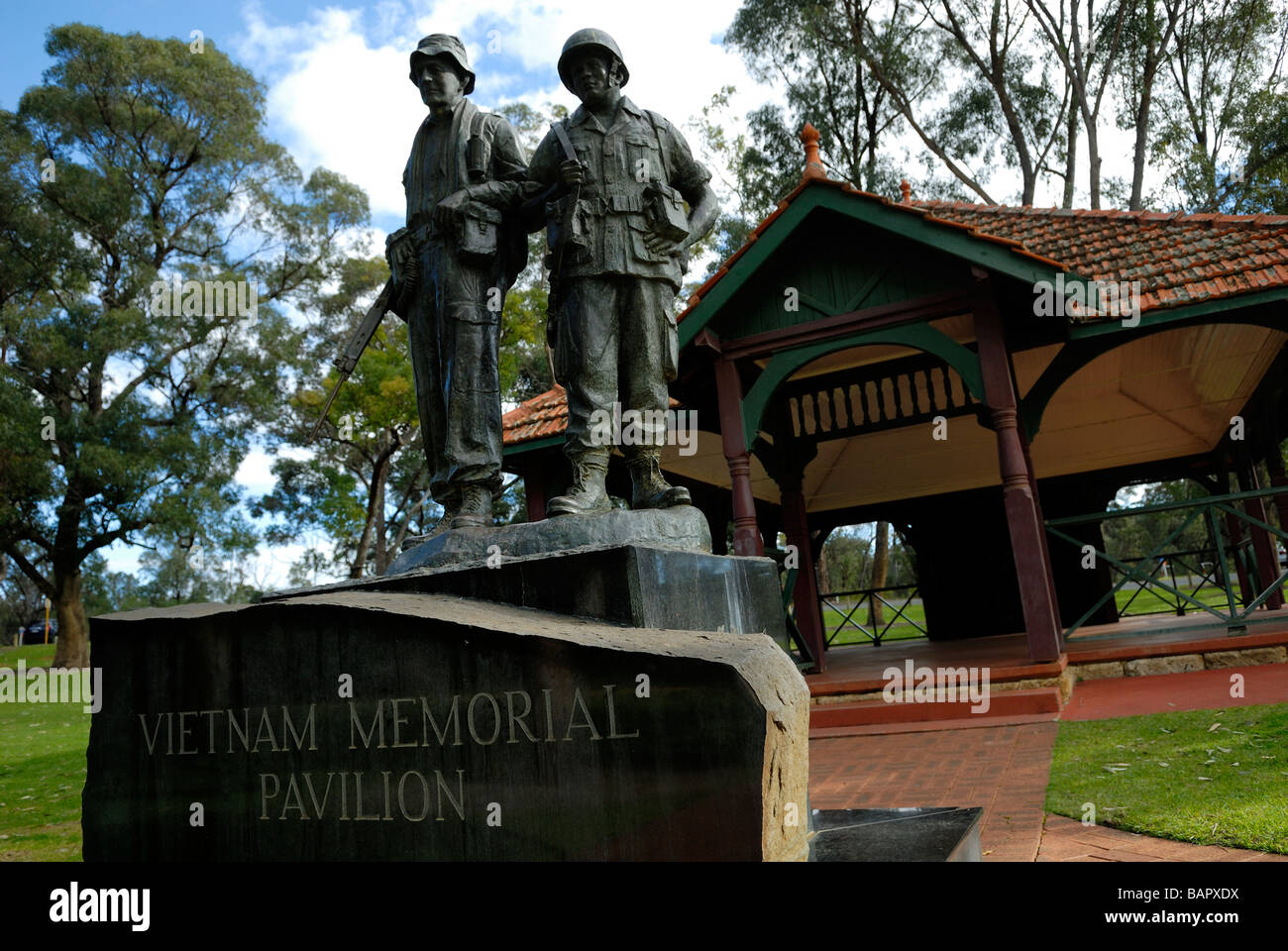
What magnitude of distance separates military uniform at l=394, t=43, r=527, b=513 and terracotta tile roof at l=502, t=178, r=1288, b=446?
4.86 metres

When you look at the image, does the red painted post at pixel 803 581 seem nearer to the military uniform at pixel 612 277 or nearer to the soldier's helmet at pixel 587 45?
the military uniform at pixel 612 277

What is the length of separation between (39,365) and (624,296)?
21221mm

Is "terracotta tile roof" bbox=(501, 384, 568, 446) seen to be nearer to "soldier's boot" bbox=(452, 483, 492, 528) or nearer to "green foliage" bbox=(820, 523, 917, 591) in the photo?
"soldier's boot" bbox=(452, 483, 492, 528)

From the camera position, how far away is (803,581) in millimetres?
10852

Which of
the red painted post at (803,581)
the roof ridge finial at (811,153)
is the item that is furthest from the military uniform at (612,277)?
the red painted post at (803,581)

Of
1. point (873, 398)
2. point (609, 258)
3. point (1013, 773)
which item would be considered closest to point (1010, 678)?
point (1013, 773)

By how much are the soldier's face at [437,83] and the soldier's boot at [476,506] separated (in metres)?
1.75

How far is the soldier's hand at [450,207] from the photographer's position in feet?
13.1

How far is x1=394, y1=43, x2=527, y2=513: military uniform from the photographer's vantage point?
402 cm

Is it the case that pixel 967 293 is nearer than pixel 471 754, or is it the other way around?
pixel 471 754

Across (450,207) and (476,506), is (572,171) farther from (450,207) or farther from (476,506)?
(476,506)

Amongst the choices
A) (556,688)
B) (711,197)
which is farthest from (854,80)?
(556,688)

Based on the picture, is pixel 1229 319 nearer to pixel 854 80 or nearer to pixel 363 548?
pixel 854 80
